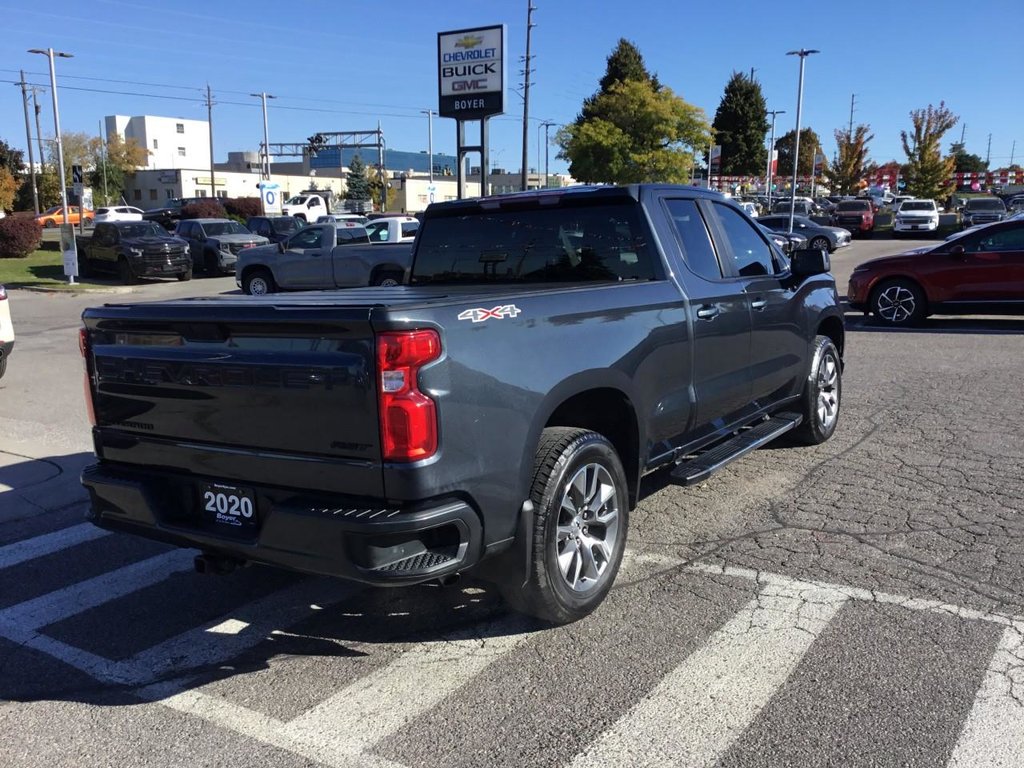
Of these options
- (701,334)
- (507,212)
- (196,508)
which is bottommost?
(196,508)

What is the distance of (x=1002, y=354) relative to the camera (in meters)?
11.1

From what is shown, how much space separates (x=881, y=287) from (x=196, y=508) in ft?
41.5

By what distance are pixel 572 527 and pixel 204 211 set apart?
143 ft

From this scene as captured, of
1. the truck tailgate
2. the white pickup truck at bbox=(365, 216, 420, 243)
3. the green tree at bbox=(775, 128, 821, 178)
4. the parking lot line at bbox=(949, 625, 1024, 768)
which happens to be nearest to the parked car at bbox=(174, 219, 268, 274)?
the white pickup truck at bbox=(365, 216, 420, 243)

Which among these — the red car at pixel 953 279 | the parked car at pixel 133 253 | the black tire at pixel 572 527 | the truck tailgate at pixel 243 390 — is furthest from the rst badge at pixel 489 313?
the parked car at pixel 133 253

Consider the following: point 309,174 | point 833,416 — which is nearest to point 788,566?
point 833,416

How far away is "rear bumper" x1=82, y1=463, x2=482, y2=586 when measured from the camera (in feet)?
10.3

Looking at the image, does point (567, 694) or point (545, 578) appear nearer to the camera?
point (567, 694)

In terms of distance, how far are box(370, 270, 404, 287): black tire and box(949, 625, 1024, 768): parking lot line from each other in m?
14.1

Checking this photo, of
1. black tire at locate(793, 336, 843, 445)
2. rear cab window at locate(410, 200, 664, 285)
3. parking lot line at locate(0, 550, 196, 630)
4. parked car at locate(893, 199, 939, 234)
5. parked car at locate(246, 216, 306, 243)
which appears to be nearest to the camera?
parking lot line at locate(0, 550, 196, 630)

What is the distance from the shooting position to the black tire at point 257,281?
19812mm

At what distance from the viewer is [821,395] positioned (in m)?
6.89

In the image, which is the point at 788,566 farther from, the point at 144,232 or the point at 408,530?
the point at 144,232

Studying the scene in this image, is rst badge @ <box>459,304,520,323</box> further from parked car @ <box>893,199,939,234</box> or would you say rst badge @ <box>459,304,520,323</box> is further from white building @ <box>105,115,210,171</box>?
white building @ <box>105,115,210,171</box>
